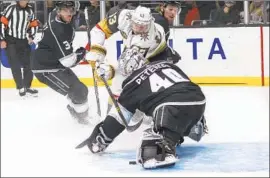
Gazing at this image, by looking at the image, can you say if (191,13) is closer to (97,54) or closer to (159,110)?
(97,54)

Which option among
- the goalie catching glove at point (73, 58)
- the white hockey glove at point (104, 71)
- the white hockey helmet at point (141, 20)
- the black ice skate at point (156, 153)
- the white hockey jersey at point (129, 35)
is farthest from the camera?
the goalie catching glove at point (73, 58)

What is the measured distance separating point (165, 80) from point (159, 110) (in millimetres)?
137

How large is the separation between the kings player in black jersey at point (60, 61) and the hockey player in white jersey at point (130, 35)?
31 centimetres

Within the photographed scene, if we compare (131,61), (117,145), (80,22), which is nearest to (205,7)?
(80,22)

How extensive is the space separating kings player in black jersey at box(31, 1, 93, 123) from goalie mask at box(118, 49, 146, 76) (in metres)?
0.70

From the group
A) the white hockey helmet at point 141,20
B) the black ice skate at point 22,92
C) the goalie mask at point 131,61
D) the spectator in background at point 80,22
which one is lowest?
the black ice skate at point 22,92

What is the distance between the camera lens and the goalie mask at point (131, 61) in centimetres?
271

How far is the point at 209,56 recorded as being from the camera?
4.52m

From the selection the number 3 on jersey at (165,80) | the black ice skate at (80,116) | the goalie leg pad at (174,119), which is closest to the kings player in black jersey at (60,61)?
the black ice skate at (80,116)

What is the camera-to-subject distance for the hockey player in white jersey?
2.69 m

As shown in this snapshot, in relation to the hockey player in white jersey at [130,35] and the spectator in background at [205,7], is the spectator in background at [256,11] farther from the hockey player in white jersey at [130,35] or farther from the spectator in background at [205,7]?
the hockey player in white jersey at [130,35]

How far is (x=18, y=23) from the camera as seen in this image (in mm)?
4438

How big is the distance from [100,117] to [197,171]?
125 cm

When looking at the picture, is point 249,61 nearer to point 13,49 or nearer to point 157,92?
point 13,49
